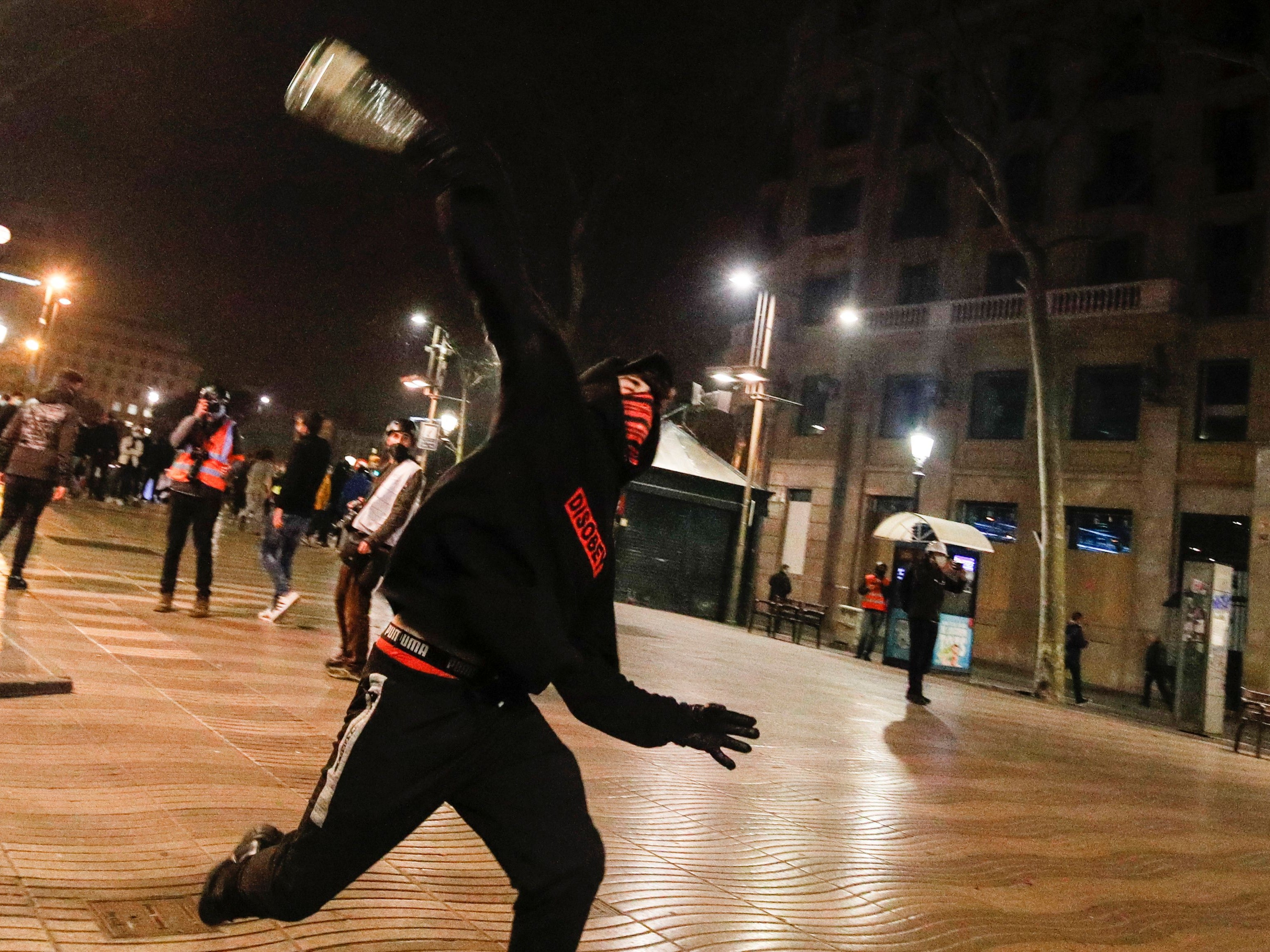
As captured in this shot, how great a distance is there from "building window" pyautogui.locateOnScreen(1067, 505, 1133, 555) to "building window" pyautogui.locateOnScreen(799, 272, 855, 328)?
34.3 feet

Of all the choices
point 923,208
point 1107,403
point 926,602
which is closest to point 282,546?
point 926,602

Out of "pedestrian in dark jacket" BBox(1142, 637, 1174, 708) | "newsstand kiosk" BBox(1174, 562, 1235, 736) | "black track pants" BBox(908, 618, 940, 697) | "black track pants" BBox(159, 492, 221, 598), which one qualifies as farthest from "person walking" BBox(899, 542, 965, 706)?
"pedestrian in dark jacket" BBox(1142, 637, 1174, 708)

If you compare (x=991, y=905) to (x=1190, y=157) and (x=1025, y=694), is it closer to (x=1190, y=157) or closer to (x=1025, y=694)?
(x=1025, y=694)

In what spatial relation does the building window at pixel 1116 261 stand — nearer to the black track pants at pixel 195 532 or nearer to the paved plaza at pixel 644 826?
the paved plaza at pixel 644 826

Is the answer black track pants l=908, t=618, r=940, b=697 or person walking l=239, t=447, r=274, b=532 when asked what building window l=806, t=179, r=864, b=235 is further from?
black track pants l=908, t=618, r=940, b=697

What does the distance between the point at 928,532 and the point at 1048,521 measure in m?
2.65

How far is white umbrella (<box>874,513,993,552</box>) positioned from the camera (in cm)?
1758

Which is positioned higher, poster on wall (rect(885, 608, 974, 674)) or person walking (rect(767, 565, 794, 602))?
person walking (rect(767, 565, 794, 602))

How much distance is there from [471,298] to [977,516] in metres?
26.4

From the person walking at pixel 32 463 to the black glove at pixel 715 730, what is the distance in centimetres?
772

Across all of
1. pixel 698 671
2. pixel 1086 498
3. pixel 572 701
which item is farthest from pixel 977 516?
pixel 572 701

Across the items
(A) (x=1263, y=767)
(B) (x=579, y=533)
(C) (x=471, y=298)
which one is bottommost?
(A) (x=1263, y=767)

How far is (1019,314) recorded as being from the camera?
26594mm

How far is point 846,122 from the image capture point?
3328 centimetres
